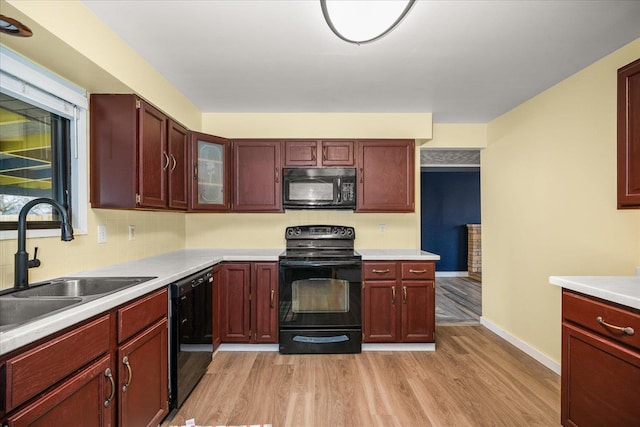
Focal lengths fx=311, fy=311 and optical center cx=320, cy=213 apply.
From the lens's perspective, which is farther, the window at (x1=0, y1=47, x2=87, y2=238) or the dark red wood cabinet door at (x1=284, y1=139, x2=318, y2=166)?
the dark red wood cabinet door at (x1=284, y1=139, x2=318, y2=166)

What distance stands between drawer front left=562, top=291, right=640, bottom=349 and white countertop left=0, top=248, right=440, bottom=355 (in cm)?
135

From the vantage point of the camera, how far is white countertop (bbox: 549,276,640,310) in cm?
130

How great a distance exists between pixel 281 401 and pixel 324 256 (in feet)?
3.98

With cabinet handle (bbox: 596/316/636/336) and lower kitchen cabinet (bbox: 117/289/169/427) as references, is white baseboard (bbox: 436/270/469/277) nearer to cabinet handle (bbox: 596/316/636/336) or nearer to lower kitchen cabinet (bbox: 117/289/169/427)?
cabinet handle (bbox: 596/316/636/336)

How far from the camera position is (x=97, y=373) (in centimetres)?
128

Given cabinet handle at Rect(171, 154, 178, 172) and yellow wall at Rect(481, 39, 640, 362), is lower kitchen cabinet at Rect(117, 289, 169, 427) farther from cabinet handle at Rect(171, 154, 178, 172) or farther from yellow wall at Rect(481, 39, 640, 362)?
yellow wall at Rect(481, 39, 640, 362)

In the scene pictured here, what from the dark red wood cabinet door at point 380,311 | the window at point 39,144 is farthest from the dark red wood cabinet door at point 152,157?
the dark red wood cabinet door at point 380,311

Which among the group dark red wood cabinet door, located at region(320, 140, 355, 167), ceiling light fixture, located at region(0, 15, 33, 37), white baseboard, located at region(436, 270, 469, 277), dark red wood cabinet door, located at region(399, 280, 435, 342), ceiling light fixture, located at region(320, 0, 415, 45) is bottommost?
white baseboard, located at region(436, 270, 469, 277)

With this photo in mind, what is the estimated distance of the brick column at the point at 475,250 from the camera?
20.4 feet

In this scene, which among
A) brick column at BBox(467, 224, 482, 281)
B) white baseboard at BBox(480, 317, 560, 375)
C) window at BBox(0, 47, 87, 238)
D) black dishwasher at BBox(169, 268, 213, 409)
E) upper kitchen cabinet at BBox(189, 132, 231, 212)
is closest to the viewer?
window at BBox(0, 47, 87, 238)

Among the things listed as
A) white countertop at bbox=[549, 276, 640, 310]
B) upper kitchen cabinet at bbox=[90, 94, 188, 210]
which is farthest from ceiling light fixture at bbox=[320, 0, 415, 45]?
white countertop at bbox=[549, 276, 640, 310]

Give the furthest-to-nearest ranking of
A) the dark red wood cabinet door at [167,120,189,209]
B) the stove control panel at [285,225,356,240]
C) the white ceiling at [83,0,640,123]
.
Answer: the stove control panel at [285,225,356,240]
the dark red wood cabinet door at [167,120,189,209]
the white ceiling at [83,0,640,123]

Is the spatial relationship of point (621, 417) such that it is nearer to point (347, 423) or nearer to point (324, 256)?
point (347, 423)

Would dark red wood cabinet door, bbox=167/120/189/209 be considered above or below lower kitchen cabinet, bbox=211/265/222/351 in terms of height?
above
